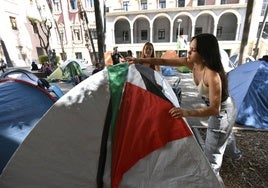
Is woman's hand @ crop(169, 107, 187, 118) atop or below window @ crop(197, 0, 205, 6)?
below

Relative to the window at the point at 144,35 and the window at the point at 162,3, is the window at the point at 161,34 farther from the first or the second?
the window at the point at 162,3

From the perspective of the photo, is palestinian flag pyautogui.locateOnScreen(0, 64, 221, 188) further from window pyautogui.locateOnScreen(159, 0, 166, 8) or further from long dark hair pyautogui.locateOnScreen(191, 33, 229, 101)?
window pyautogui.locateOnScreen(159, 0, 166, 8)

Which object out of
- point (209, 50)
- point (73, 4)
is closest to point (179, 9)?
point (73, 4)

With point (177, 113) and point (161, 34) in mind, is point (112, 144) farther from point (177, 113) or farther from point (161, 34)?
point (161, 34)

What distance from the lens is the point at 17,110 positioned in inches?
94.8

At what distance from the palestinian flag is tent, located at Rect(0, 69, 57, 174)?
1.91 feet

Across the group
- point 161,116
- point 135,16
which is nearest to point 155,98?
point 161,116

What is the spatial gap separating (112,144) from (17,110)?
1.51 metres

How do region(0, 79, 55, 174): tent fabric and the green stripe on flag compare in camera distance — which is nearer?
the green stripe on flag

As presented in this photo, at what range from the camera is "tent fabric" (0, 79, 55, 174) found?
7.31 feet

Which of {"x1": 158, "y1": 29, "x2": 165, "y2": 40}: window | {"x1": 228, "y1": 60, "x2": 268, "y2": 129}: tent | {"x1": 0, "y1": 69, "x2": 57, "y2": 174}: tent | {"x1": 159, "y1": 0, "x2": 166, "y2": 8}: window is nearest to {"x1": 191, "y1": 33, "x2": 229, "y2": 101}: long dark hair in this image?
{"x1": 0, "y1": 69, "x2": 57, "y2": 174}: tent

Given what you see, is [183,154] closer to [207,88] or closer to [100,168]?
[207,88]

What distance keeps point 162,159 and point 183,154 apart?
19cm

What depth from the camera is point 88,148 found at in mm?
1700
